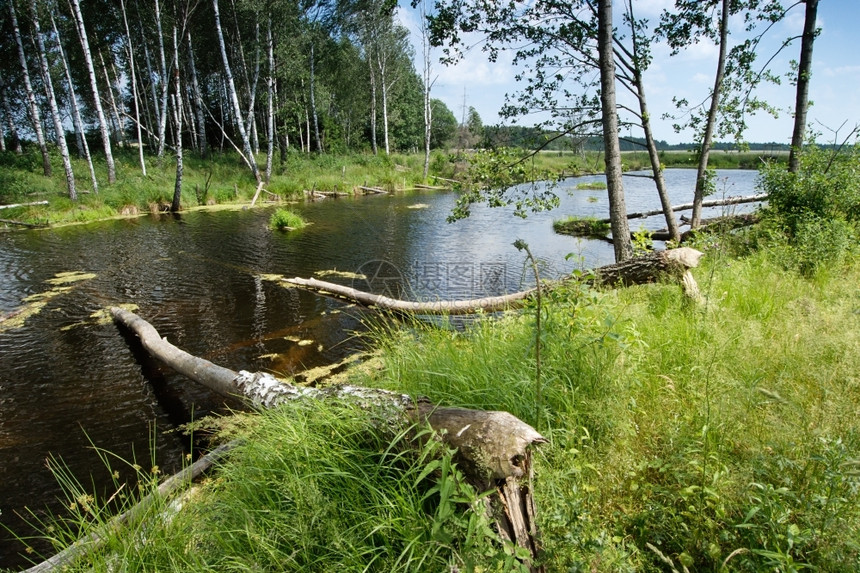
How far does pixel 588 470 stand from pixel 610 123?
235 inches

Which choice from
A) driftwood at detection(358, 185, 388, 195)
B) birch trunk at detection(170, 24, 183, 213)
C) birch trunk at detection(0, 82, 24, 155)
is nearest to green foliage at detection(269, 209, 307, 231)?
birch trunk at detection(170, 24, 183, 213)

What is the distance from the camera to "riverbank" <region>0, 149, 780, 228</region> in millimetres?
17270

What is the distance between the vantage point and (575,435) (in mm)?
2693

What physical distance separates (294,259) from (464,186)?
6.73 metres

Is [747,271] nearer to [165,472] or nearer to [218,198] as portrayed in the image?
[165,472]

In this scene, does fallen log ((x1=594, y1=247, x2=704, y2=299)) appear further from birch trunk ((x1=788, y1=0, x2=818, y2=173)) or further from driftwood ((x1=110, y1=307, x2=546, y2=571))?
birch trunk ((x1=788, y1=0, x2=818, y2=173))

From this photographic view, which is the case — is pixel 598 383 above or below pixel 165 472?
above

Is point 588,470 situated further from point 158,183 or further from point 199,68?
point 199,68

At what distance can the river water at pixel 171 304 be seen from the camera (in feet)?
15.0

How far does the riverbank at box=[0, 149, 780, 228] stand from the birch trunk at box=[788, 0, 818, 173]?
4.72ft

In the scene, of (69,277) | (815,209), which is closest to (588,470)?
(815,209)

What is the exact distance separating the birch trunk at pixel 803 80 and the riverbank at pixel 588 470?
268 inches

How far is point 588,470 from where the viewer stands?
8.25 ft

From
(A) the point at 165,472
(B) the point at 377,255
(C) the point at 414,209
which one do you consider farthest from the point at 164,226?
(A) the point at 165,472
